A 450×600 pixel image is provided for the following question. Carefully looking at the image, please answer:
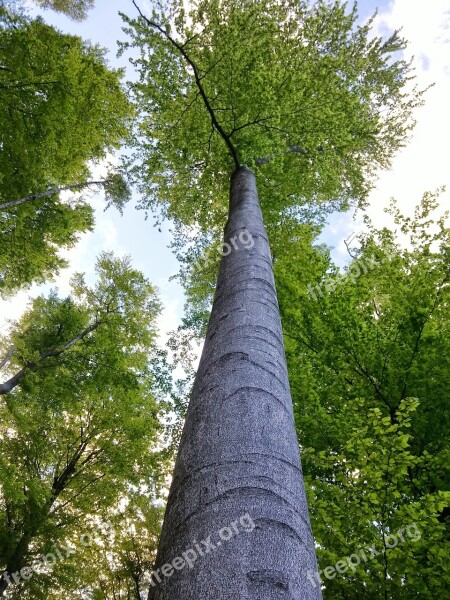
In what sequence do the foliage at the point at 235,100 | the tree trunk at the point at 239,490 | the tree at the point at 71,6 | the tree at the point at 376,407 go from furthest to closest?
1. the tree at the point at 71,6
2. the foliage at the point at 235,100
3. the tree at the point at 376,407
4. the tree trunk at the point at 239,490

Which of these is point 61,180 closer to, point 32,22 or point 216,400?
point 32,22

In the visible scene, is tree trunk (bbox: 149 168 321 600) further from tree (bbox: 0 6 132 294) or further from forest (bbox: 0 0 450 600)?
tree (bbox: 0 6 132 294)

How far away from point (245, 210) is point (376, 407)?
3.23 m

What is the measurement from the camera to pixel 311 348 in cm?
634

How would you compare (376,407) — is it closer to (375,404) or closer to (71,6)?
(375,404)

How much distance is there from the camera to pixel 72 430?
11602 mm

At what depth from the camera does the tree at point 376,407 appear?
3678 mm

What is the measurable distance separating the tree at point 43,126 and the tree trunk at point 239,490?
23.8 ft

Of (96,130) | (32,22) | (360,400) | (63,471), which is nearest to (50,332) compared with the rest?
(63,471)

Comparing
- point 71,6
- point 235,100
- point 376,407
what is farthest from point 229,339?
point 71,6

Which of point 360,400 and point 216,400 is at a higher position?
point 360,400

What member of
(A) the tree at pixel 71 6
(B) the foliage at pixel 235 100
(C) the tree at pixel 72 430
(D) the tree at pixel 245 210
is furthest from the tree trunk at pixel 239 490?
(A) the tree at pixel 71 6

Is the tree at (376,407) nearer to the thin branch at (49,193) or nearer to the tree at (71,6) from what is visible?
the thin branch at (49,193)

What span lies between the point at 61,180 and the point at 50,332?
4334mm
